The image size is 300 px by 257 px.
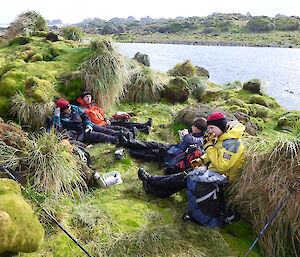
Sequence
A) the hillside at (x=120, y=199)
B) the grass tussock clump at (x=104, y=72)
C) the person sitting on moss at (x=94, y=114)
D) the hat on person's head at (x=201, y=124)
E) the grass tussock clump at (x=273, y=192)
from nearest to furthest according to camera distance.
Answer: the hillside at (x=120, y=199)
the grass tussock clump at (x=273, y=192)
the hat on person's head at (x=201, y=124)
the person sitting on moss at (x=94, y=114)
the grass tussock clump at (x=104, y=72)

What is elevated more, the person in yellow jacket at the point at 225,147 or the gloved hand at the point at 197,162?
the person in yellow jacket at the point at 225,147

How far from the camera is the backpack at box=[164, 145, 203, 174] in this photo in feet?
14.5

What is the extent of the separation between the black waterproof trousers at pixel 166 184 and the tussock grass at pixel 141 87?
6.32 m

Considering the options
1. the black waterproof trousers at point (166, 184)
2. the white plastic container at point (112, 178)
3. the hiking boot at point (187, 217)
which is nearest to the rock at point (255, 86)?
the black waterproof trousers at point (166, 184)

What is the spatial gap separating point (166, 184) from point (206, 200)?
0.79 meters

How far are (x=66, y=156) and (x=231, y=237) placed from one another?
291 centimetres

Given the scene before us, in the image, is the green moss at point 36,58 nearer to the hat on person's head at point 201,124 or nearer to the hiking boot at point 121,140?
the hiking boot at point 121,140

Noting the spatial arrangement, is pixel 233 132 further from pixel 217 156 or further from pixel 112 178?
pixel 112 178

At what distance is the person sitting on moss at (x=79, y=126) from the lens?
5549 mm

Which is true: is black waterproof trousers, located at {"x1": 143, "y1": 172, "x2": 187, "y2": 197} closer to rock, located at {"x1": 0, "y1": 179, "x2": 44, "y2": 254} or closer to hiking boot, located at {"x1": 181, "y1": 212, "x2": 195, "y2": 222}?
hiking boot, located at {"x1": 181, "y1": 212, "x2": 195, "y2": 222}

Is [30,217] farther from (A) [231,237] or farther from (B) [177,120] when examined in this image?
(B) [177,120]

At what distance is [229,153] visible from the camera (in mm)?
3488

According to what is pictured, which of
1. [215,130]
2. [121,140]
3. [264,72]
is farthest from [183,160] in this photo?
[264,72]

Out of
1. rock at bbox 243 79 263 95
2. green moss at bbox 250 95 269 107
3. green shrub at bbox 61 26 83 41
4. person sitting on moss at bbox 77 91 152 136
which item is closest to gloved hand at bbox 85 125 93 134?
person sitting on moss at bbox 77 91 152 136
